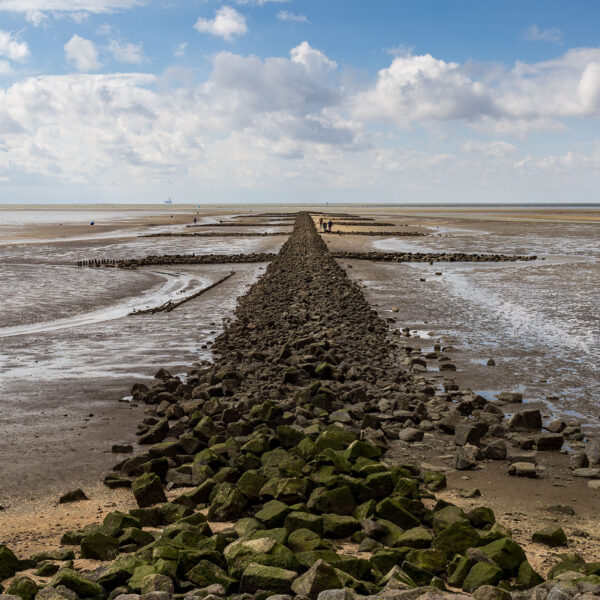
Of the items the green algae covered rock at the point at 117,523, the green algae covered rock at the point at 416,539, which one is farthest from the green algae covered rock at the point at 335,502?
the green algae covered rock at the point at 117,523

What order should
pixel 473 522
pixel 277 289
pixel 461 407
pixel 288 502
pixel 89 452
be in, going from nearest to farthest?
pixel 473 522 → pixel 288 502 → pixel 89 452 → pixel 461 407 → pixel 277 289

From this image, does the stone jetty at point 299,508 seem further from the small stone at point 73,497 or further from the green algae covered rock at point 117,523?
the small stone at point 73,497

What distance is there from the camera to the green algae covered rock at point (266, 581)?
4746 millimetres

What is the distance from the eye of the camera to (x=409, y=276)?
1230 inches

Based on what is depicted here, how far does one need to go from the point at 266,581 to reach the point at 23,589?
1839 millimetres

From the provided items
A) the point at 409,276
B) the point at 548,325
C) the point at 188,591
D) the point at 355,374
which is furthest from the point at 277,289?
the point at 188,591

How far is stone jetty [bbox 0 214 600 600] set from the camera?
483 cm

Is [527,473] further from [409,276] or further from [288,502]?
[409,276]

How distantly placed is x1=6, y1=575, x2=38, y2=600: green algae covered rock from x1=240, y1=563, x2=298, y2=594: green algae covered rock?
1.59m

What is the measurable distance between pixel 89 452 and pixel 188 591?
4.73 metres

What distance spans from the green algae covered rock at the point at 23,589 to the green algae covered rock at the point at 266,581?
62.7 inches

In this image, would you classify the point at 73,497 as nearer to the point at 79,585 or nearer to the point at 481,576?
the point at 79,585

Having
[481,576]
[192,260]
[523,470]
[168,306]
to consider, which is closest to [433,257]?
[192,260]

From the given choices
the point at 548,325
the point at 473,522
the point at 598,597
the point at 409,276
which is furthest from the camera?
the point at 409,276
